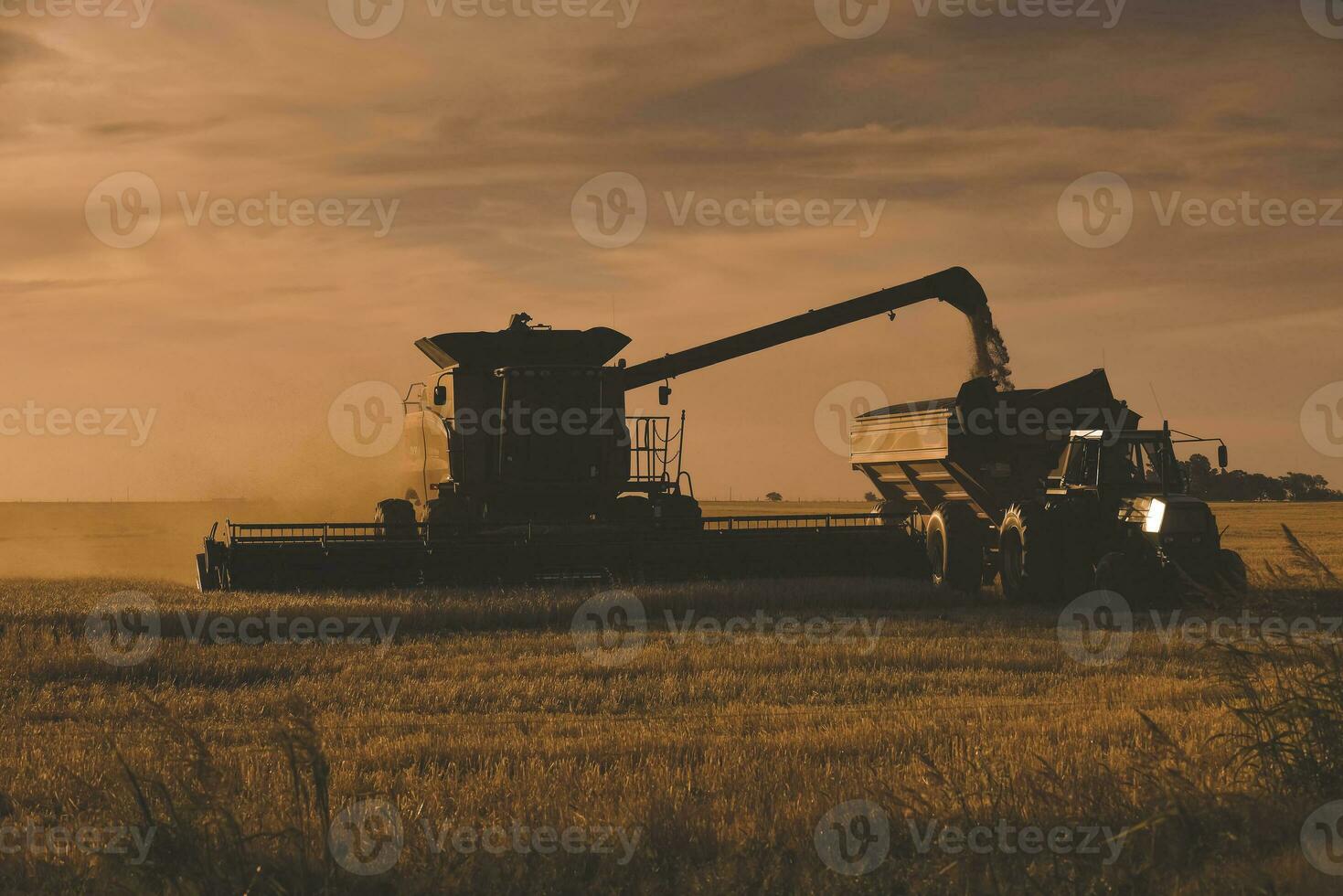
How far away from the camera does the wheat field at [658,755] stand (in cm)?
550

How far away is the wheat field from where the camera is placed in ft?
18.1

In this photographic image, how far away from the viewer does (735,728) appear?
911 centimetres

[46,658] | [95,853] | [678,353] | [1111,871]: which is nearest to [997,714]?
[1111,871]

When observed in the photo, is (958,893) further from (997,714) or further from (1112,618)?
(1112,618)

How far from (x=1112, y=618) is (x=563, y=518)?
824 cm
